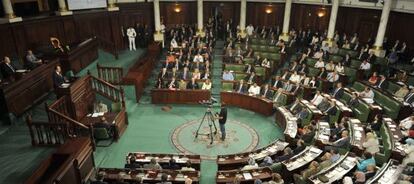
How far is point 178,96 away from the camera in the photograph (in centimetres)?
1440

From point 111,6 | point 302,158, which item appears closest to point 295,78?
point 302,158

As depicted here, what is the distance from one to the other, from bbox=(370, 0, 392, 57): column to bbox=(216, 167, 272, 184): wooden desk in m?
12.1

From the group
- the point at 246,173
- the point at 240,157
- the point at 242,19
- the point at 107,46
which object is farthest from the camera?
the point at 242,19

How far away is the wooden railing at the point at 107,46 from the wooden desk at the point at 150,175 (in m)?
10.4

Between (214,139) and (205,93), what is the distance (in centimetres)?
315

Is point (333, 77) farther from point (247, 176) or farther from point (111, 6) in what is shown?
point (111, 6)

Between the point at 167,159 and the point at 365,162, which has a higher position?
the point at 365,162

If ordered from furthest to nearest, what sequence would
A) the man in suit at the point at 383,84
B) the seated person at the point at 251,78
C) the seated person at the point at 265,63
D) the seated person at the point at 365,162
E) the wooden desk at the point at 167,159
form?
the seated person at the point at 265,63 < the seated person at the point at 251,78 < the man in suit at the point at 383,84 < the wooden desk at the point at 167,159 < the seated person at the point at 365,162

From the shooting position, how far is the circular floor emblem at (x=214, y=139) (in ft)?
35.4

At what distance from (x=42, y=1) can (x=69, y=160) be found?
11.5 meters

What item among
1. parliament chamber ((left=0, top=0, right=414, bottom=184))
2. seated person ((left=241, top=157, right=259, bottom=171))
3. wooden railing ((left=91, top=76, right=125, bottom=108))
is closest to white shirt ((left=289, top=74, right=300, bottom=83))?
parliament chamber ((left=0, top=0, right=414, bottom=184))

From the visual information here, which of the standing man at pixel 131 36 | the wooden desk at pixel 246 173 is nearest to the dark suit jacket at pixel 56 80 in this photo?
the wooden desk at pixel 246 173

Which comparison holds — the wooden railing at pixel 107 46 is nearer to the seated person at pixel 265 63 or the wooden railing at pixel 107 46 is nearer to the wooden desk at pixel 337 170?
the seated person at pixel 265 63

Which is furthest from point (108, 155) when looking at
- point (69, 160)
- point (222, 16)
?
point (222, 16)
